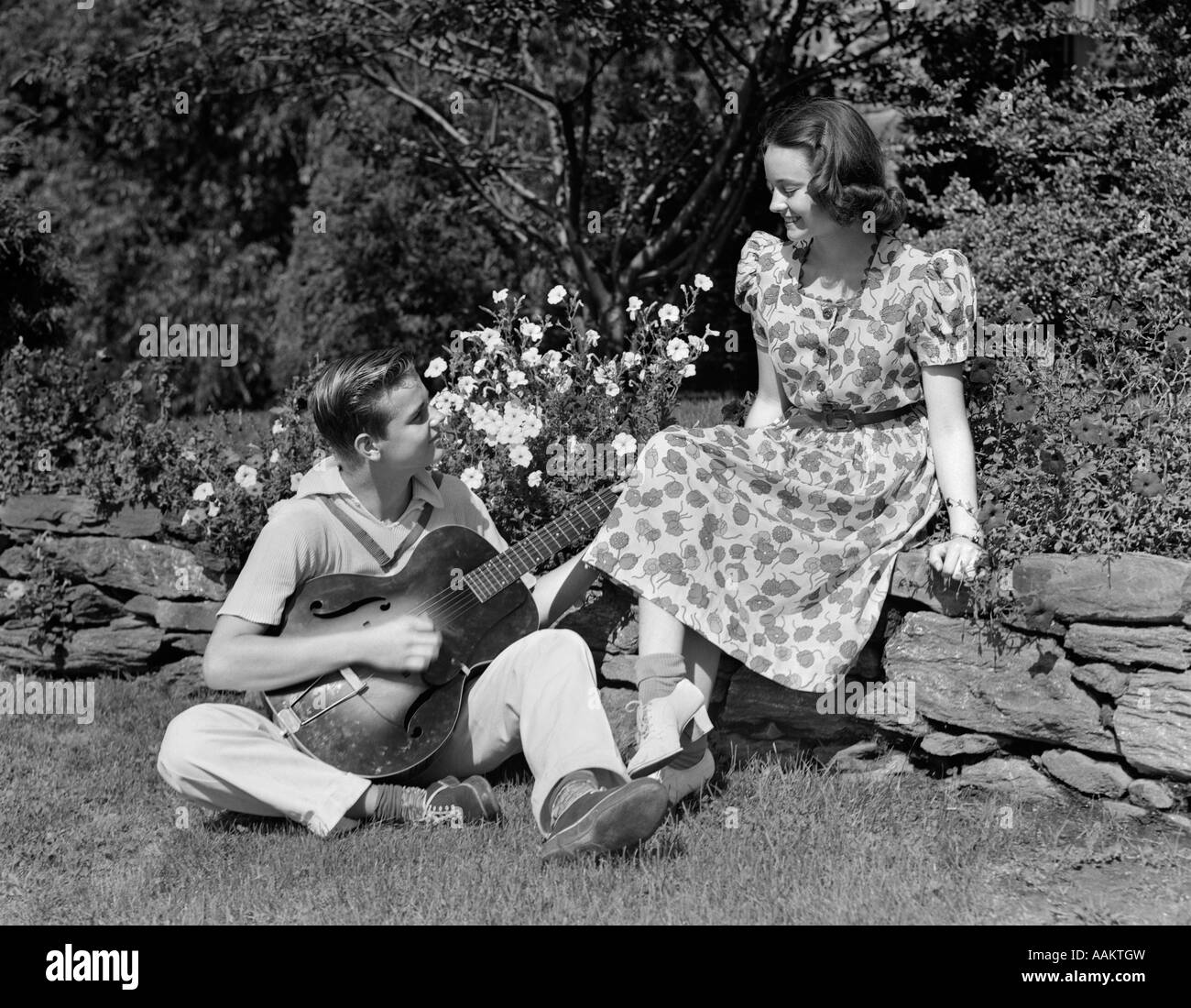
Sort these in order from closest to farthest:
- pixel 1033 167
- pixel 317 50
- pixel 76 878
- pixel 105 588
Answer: pixel 76 878 < pixel 105 588 < pixel 1033 167 < pixel 317 50

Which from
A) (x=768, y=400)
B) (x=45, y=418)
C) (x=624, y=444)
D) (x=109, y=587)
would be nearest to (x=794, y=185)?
(x=768, y=400)

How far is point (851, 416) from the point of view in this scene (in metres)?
3.65

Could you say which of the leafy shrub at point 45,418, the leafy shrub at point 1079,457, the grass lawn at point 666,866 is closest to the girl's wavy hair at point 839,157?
the leafy shrub at point 1079,457

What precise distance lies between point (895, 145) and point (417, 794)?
153 inches

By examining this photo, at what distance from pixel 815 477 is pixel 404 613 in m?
1.11

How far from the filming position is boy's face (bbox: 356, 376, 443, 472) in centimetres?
340

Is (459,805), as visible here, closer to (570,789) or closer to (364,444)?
(570,789)

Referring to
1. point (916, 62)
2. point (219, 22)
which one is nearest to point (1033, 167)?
point (916, 62)

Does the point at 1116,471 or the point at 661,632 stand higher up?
the point at 1116,471

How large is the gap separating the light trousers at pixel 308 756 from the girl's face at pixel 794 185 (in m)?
1.22

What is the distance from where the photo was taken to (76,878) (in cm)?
327

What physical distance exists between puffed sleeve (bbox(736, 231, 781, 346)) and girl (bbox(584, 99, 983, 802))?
3.3 inches

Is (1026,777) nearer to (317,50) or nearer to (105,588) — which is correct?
(105,588)

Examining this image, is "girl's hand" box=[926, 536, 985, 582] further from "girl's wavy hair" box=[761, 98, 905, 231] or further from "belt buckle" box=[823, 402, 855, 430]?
"girl's wavy hair" box=[761, 98, 905, 231]
